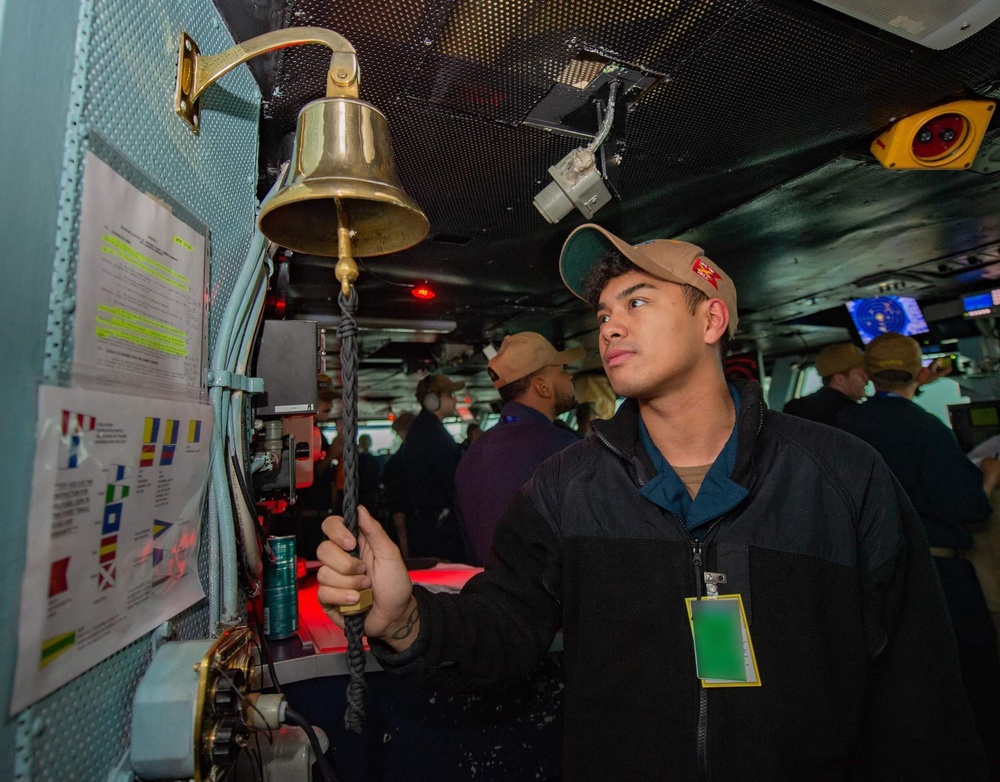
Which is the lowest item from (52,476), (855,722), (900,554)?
(855,722)

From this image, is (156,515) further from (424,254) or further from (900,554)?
(424,254)

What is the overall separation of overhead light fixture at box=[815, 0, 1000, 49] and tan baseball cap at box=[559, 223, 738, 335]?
0.90 metres

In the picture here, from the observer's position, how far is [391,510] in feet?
18.8

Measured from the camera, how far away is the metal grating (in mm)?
885

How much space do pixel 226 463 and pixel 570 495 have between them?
95 cm

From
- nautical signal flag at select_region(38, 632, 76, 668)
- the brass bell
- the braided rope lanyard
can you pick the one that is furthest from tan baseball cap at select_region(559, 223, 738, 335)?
nautical signal flag at select_region(38, 632, 76, 668)

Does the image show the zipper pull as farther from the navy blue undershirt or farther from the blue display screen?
the blue display screen

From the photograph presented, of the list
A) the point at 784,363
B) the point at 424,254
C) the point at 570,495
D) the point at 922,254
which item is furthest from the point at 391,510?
the point at 784,363

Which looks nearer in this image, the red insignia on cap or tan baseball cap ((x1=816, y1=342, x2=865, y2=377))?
the red insignia on cap

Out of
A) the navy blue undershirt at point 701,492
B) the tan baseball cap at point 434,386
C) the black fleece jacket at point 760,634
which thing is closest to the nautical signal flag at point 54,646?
the black fleece jacket at point 760,634

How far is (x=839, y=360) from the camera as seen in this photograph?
414 centimetres

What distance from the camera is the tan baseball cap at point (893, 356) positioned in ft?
10.5

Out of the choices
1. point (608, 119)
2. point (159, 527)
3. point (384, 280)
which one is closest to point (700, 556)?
point (159, 527)

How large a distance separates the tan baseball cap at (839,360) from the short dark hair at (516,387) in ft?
7.98
